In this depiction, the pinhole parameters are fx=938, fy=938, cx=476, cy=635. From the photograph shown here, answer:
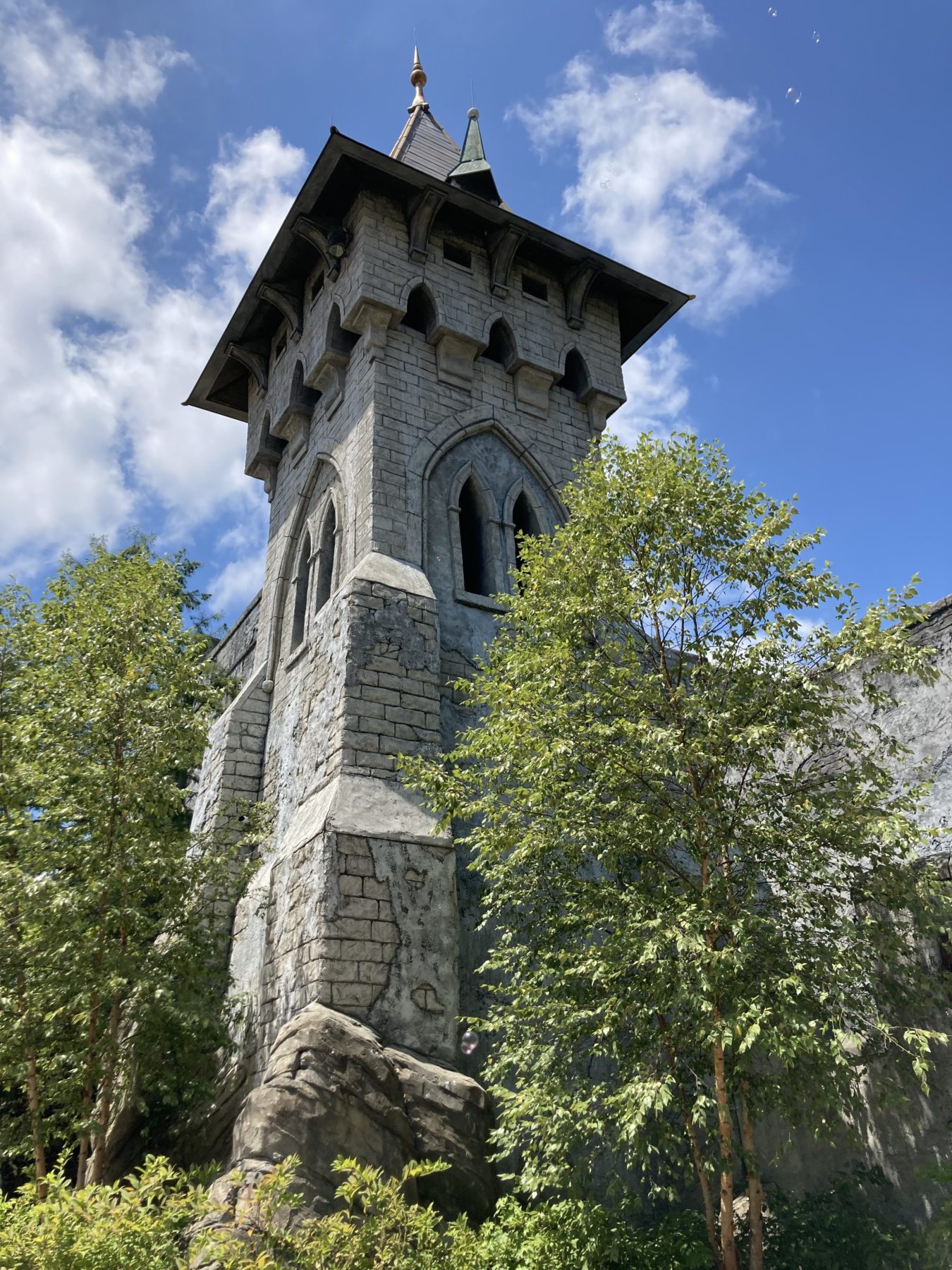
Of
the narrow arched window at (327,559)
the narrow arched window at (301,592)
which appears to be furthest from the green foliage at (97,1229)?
the narrow arched window at (301,592)

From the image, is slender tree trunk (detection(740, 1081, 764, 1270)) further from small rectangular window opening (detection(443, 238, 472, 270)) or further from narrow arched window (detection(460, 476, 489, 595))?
small rectangular window opening (detection(443, 238, 472, 270))

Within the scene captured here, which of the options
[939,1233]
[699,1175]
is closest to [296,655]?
[699,1175]

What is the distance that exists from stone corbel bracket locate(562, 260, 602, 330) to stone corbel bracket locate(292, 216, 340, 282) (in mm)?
3288

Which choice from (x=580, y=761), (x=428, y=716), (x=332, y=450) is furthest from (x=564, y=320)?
(x=580, y=761)

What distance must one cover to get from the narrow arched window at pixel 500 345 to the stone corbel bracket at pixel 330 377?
191 cm

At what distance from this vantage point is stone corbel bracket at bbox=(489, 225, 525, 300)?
12.2 m

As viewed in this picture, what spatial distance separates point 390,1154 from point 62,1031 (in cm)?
280

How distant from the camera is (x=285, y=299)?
12945 millimetres

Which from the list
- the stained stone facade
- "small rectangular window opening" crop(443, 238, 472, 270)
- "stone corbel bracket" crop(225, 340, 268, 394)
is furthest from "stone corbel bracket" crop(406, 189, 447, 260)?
"stone corbel bracket" crop(225, 340, 268, 394)

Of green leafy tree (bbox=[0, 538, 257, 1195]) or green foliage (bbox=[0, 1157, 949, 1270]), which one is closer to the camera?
green foliage (bbox=[0, 1157, 949, 1270])

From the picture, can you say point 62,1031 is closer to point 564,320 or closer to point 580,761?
point 580,761

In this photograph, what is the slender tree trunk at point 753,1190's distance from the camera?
5.17 meters

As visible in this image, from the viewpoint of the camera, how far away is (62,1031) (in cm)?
716

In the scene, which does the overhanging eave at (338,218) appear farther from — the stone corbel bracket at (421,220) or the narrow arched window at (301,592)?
the narrow arched window at (301,592)
